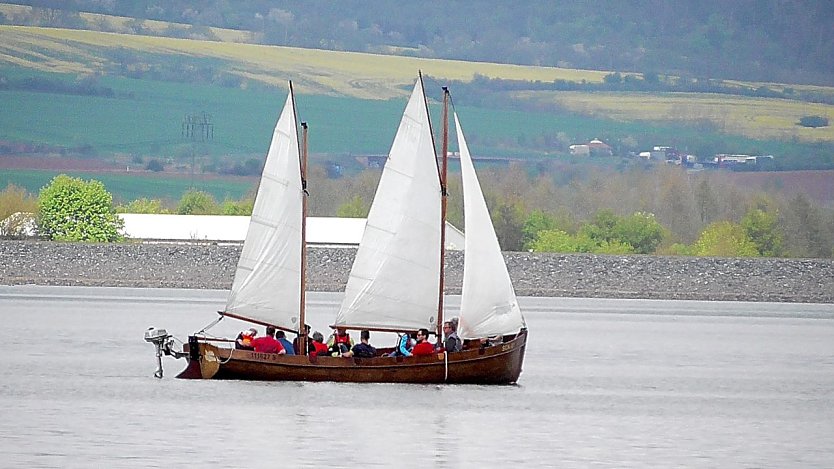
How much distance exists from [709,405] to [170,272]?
67.5 metres

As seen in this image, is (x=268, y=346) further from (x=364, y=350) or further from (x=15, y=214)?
(x=15, y=214)

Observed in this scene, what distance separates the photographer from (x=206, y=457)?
24.4 meters

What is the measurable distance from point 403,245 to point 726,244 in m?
107

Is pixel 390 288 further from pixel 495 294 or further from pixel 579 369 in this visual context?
pixel 579 369

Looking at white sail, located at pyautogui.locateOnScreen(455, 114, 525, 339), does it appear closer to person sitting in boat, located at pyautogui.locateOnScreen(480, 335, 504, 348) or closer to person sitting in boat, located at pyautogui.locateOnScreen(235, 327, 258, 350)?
person sitting in boat, located at pyautogui.locateOnScreen(480, 335, 504, 348)

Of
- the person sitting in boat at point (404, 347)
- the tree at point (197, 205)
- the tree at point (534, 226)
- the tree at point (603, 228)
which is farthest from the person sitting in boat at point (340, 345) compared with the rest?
the tree at point (197, 205)

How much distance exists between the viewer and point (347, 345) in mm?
35469

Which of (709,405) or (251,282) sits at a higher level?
(251,282)

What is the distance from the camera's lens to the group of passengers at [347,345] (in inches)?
1368

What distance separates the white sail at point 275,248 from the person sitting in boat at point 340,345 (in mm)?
1204

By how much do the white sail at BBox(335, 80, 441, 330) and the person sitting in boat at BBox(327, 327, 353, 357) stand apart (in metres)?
0.34

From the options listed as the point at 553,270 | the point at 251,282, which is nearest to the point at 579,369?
the point at 251,282

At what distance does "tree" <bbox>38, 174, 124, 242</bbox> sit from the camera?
116 m

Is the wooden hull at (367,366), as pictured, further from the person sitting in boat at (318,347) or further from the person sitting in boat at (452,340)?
the person sitting in boat at (318,347)
